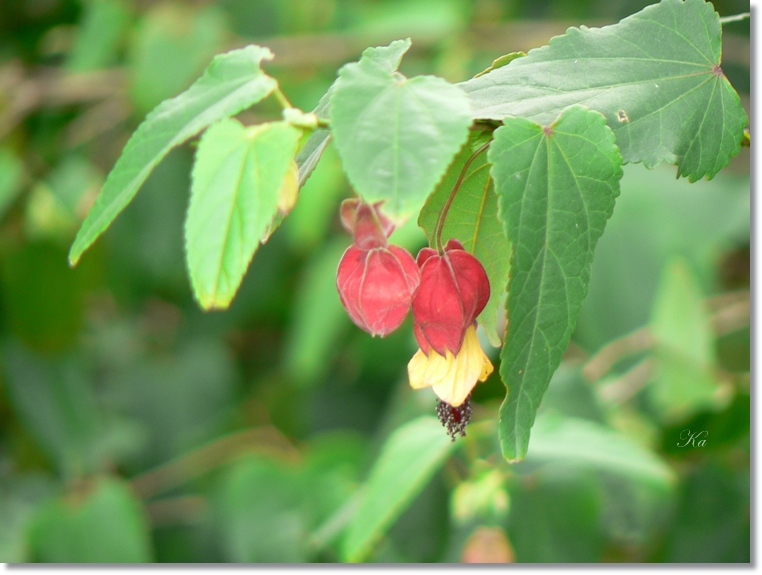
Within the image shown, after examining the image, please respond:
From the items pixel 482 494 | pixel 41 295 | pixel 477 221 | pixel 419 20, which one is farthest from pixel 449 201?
pixel 41 295

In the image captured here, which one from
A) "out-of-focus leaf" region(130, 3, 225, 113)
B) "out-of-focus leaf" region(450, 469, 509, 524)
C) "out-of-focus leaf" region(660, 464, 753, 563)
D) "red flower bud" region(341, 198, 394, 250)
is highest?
"red flower bud" region(341, 198, 394, 250)

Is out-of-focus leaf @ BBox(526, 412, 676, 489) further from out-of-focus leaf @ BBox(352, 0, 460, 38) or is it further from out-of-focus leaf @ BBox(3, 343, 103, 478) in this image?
out-of-focus leaf @ BBox(3, 343, 103, 478)

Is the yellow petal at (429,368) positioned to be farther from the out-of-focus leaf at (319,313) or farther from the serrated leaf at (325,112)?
→ the out-of-focus leaf at (319,313)

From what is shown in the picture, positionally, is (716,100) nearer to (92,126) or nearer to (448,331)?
(448,331)

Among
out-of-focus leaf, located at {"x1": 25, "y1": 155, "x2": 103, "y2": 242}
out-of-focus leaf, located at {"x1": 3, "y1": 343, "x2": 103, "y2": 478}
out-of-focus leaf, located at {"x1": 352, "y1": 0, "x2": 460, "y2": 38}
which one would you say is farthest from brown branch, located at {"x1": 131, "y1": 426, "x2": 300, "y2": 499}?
out-of-focus leaf, located at {"x1": 352, "y1": 0, "x2": 460, "y2": 38}

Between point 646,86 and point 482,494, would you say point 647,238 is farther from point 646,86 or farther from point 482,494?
point 646,86

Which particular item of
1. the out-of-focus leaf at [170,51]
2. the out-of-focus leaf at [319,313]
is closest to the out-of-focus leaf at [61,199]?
the out-of-focus leaf at [170,51]
